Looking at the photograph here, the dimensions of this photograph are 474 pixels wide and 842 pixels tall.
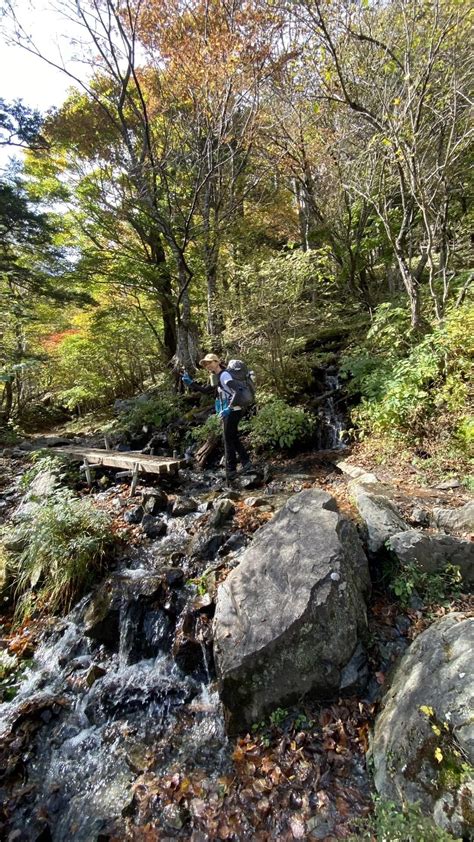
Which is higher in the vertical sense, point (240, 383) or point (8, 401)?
point (240, 383)

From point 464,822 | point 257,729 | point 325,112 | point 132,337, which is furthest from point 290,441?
point 132,337

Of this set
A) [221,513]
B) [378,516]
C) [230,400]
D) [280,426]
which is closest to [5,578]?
[221,513]

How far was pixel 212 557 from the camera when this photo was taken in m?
4.79

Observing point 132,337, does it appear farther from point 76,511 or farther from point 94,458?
point 76,511

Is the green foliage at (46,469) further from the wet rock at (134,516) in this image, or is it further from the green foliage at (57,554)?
the green foliage at (57,554)

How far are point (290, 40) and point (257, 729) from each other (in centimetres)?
1303

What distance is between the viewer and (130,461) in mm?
7293

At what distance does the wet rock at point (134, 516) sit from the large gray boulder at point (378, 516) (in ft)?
11.5

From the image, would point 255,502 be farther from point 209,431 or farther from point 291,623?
point 209,431

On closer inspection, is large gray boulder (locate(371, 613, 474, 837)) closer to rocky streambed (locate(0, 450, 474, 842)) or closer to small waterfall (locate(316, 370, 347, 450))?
rocky streambed (locate(0, 450, 474, 842))

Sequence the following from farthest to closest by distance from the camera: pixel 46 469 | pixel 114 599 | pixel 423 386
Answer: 1. pixel 46 469
2. pixel 423 386
3. pixel 114 599

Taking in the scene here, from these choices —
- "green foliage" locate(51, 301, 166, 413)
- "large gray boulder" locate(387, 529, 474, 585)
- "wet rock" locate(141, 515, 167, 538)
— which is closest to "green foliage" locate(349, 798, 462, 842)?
"large gray boulder" locate(387, 529, 474, 585)

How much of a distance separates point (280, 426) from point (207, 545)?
320cm

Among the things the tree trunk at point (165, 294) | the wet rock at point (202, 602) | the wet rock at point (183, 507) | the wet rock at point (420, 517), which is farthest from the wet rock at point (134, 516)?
the tree trunk at point (165, 294)
